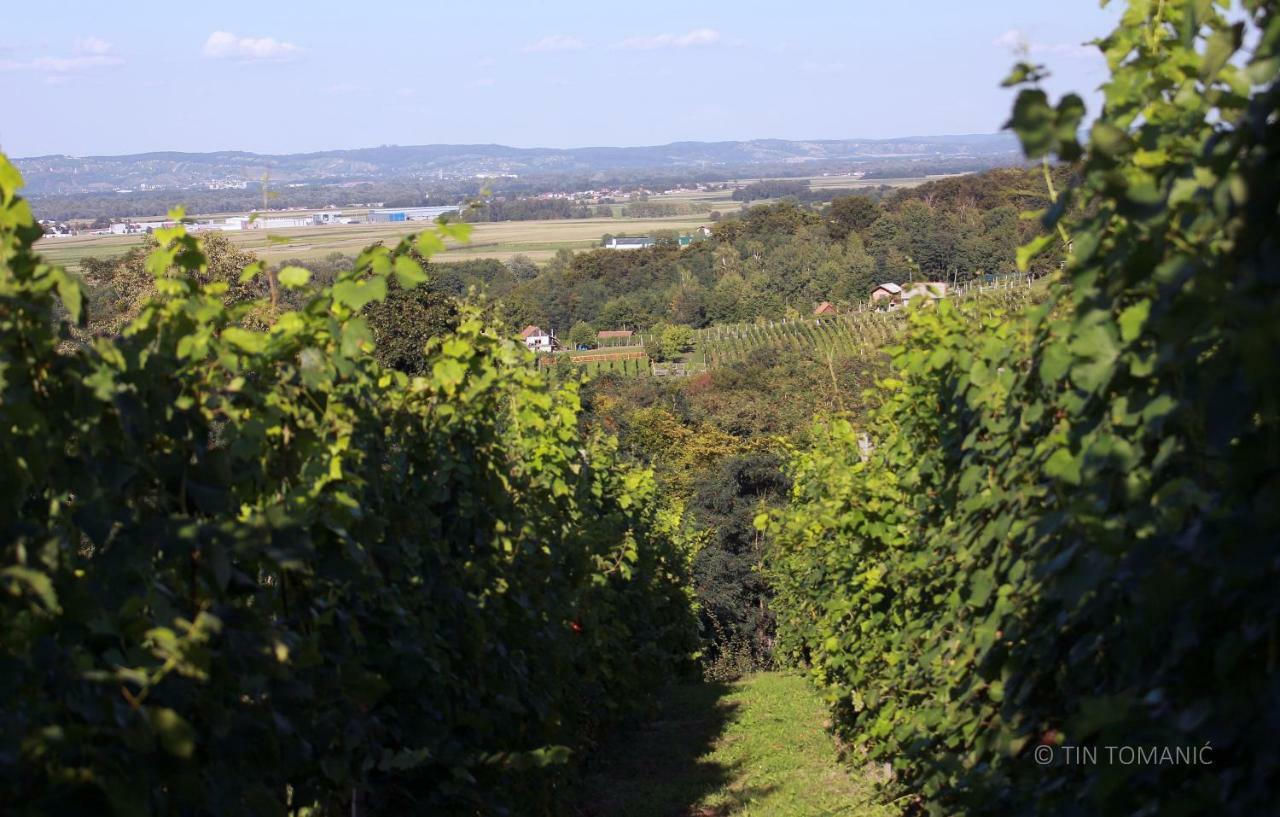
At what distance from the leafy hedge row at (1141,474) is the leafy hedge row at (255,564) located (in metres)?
1.55

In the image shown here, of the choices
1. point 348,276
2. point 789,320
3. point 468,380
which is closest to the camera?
point 348,276

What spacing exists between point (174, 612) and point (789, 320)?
72959 mm

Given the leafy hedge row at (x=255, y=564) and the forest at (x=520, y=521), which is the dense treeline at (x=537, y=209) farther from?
the leafy hedge row at (x=255, y=564)

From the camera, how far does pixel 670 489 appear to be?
122ft

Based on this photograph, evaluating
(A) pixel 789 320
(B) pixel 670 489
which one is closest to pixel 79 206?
(B) pixel 670 489

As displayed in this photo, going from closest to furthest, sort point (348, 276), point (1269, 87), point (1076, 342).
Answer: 1. point (1269, 87)
2. point (1076, 342)
3. point (348, 276)

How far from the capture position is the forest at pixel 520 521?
2.04 meters

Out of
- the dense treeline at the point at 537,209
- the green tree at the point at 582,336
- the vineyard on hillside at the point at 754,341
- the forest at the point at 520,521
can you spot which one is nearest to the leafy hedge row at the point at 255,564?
the forest at the point at 520,521

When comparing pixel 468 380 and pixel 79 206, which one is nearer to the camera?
pixel 468 380

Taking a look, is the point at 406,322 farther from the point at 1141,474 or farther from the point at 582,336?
the point at 582,336

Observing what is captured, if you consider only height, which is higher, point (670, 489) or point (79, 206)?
point (79, 206)

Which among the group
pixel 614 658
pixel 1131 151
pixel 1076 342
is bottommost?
pixel 614 658

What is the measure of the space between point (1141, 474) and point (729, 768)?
7319 millimetres

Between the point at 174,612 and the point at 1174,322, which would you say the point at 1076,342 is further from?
the point at 174,612
